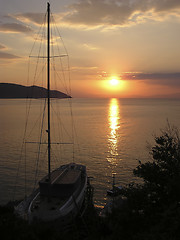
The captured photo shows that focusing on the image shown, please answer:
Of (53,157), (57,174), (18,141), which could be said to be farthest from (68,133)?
(57,174)

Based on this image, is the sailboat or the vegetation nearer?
the vegetation

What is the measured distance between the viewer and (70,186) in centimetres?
2270

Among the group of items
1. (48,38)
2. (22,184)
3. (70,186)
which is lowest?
(22,184)

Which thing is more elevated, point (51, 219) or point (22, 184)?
point (51, 219)

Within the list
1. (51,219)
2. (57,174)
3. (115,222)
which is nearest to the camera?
(115,222)

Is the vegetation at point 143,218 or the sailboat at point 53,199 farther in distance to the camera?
the sailboat at point 53,199

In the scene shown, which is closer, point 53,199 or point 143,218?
point 143,218

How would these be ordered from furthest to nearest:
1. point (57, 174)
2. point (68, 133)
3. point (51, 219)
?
A: point (68, 133)
point (57, 174)
point (51, 219)

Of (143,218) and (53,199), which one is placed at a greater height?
(143,218)

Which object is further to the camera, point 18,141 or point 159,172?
point 18,141

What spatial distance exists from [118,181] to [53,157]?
21047 millimetres

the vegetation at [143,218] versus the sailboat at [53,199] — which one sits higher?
the vegetation at [143,218]

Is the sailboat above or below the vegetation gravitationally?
below

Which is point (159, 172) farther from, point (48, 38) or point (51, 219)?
point (48, 38)
